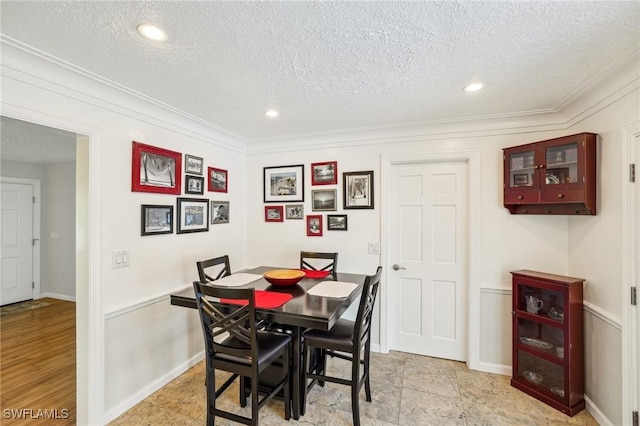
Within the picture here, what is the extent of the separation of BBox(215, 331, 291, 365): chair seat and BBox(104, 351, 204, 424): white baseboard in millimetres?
1006

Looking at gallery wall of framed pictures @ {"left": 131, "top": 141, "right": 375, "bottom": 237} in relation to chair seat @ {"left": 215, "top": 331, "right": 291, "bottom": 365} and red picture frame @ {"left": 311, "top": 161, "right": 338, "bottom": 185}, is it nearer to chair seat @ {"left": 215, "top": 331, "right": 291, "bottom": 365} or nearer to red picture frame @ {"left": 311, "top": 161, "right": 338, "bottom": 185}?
red picture frame @ {"left": 311, "top": 161, "right": 338, "bottom": 185}

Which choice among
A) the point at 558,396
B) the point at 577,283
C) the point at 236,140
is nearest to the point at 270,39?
the point at 236,140

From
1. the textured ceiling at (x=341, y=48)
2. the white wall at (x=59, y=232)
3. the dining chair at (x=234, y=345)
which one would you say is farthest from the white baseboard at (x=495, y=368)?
the white wall at (x=59, y=232)

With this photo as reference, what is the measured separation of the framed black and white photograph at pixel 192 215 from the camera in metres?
2.75

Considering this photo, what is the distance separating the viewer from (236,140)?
3484mm

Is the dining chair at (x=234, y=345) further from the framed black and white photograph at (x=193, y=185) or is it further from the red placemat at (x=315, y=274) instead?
the framed black and white photograph at (x=193, y=185)

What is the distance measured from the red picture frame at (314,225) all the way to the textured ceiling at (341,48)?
1.41 metres

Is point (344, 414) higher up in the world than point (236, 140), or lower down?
lower down

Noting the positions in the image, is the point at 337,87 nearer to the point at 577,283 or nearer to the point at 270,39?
the point at 270,39

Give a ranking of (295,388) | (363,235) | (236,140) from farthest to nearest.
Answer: (236,140) → (363,235) → (295,388)

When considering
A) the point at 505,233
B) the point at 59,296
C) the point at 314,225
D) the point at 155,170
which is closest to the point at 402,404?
the point at 505,233

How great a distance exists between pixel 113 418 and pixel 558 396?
3.40 meters

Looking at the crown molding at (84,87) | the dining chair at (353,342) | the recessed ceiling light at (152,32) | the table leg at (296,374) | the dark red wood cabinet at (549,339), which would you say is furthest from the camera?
the dark red wood cabinet at (549,339)

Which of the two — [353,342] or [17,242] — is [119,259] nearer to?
[353,342]
